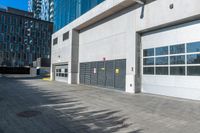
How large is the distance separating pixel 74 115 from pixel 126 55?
7941 mm

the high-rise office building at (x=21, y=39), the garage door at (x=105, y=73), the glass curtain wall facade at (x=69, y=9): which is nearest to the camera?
the garage door at (x=105, y=73)

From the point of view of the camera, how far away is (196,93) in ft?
30.2

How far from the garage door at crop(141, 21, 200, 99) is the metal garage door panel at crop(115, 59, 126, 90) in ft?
5.47

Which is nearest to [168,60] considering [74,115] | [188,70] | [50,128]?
[188,70]

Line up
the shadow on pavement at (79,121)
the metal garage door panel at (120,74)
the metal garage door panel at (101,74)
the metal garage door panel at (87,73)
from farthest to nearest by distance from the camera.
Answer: the metal garage door panel at (87,73) → the metal garage door panel at (101,74) → the metal garage door panel at (120,74) → the shadow on pavement at (79,121)

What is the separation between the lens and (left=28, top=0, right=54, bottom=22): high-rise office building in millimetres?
86750

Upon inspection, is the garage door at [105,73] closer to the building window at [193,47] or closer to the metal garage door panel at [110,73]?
the metal garage door panel at [110,73]

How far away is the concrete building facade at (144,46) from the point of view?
9555 millimetres

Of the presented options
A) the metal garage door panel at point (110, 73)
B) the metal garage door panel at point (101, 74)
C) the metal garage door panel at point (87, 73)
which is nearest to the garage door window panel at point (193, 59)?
the metal garage door panel at point (110, 73)

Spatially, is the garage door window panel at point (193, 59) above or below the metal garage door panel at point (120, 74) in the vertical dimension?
above

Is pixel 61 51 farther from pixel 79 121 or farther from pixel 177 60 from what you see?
pixel 79 121

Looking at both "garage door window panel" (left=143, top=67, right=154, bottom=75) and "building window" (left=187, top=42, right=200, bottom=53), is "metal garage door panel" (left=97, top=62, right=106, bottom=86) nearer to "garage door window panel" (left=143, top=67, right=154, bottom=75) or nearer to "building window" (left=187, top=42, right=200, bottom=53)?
"garage door window panel" (left=143, top=67, right=154, bottom=75)

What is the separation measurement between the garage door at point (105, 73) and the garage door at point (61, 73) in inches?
140

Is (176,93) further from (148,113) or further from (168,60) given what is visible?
(148,113)
